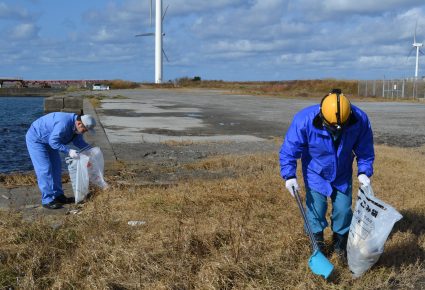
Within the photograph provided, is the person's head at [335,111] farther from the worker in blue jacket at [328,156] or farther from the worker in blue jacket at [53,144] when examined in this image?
the worker in blue jacket at [53,144]

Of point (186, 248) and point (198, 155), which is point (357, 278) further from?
point (198, 155)

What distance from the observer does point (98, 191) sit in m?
→ 7.26

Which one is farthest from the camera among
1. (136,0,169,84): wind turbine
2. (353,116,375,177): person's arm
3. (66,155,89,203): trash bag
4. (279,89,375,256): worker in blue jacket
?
(136,0,169,84): wind turbine

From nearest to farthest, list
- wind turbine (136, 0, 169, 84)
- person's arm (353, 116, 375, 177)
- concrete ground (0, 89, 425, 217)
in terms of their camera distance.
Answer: person's arm (353, 116, 375, 177) → concrete ground (0, 89, 425, 217) → wind turbine (136, 0, 169, 84)

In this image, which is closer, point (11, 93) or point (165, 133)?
point (165, 133)

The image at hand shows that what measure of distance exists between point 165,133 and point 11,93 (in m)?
62.9

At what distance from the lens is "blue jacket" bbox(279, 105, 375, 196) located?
184 inches

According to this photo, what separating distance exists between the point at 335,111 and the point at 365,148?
0.63m

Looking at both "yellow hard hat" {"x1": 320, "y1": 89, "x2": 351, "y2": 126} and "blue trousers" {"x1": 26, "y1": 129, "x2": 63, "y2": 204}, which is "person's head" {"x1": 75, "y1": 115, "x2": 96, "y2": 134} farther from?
"yellow hard hat" {"x1": 320, "y1": 89, "x2": 351, "y2": 126}

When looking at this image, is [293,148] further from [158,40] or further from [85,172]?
[158,40]

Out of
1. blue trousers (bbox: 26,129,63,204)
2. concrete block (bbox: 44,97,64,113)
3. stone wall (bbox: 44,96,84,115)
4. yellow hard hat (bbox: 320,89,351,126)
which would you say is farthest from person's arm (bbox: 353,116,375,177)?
concrete block (bbox: 44,97,64,113)

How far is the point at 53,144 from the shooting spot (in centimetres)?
662

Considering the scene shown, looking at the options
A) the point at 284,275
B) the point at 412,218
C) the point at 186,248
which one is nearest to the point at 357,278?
the point at 284,275

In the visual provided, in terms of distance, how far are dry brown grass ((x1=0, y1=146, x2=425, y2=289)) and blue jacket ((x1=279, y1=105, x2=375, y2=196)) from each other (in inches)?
25.8
